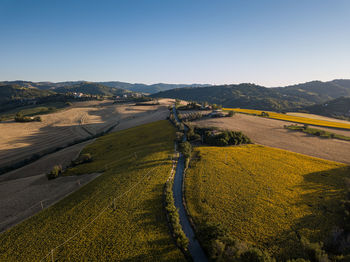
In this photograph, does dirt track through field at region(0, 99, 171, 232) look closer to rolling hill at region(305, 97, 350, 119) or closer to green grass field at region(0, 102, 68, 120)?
green grass field at region(0, 102, 68, 120)

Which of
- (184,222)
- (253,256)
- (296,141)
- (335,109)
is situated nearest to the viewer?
(253,256)

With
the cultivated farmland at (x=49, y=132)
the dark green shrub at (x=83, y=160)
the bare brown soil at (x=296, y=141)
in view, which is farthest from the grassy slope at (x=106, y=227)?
the cultivated farmland at (x=49, y=132)

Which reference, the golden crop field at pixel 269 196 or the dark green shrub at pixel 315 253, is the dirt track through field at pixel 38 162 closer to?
the golden crop field at pixel 269 196

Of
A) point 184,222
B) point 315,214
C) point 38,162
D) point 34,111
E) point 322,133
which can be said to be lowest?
point 38,162

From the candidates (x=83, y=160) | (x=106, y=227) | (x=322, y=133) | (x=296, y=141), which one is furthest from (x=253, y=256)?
(x=322, y=133)

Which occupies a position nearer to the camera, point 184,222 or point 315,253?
point 315,253

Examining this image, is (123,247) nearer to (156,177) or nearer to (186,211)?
(186,211)

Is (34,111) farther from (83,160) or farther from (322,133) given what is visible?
(322,133)

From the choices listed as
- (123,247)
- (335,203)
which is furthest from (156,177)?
(335,203)
